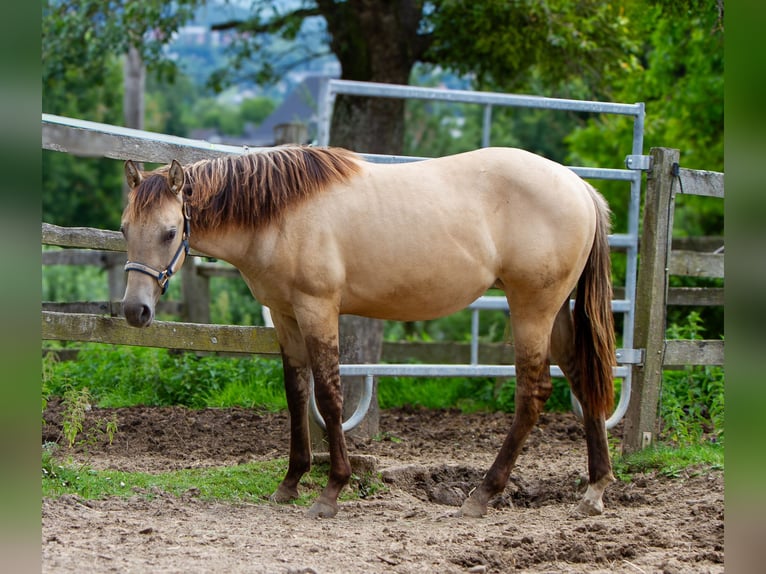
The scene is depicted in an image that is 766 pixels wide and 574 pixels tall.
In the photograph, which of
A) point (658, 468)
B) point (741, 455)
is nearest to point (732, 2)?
point (741, 455)

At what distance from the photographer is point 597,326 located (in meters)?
4.39

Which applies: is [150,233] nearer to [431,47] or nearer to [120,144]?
[120,144]

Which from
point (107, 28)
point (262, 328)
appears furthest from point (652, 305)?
point (107, 28)

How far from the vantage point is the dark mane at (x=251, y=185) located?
391cm

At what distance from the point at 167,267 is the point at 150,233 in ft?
0.54

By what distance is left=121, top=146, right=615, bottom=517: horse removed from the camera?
396cm

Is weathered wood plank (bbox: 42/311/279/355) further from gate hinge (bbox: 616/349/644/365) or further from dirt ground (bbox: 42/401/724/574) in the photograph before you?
gate hinge (bbox: 616/349/644/365)

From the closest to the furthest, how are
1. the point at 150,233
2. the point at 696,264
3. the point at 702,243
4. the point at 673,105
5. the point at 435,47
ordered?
the point at 150,233
the point at 696,264
the point at 435,47
the point at 702,243
the point at 673,105

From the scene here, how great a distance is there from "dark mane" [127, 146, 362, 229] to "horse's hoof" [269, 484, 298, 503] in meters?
1.35

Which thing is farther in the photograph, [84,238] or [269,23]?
[269,23]

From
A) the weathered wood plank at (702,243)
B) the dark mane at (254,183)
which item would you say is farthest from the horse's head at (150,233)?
the weathered wood plank at (702,243)

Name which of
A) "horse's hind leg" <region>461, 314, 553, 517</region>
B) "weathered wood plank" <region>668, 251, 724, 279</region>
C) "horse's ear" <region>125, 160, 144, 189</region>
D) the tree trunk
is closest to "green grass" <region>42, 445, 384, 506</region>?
"horse's hind leg" <region>461, 314, 553, 517</region>

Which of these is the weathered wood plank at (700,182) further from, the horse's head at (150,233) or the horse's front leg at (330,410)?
the horse's head at (150,233)

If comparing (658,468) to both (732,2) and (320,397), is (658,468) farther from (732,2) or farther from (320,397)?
(732,2)
